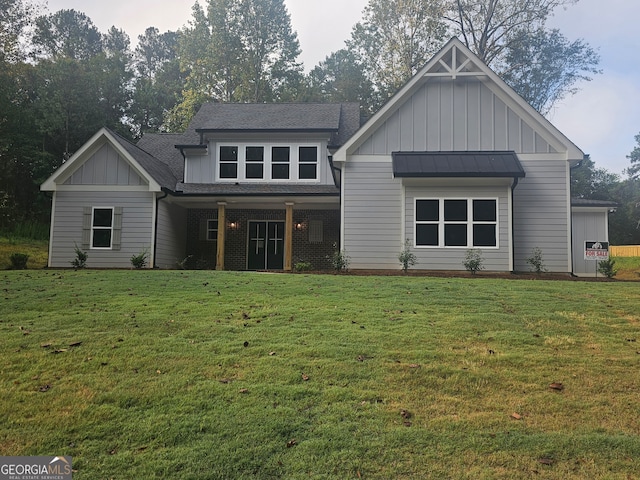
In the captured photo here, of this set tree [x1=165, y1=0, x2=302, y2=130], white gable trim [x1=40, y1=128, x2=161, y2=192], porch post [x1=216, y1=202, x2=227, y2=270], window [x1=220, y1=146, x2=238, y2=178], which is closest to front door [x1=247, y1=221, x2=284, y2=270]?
porch post [x1=216, y1=202, x2=227, y2=270]

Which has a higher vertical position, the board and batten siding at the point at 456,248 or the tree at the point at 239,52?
the tree at the point at 239,52

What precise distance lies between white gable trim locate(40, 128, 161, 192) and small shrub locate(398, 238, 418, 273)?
8.31 meters

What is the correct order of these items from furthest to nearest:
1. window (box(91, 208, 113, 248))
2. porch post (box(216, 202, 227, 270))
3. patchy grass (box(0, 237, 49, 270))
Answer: patchy grass (box(0, 237, 49, 270)), porch post (box(216, 202, 227, 270)), window (box(91, 208, 113, 248))

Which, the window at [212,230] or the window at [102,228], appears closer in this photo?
the window at [102,228]

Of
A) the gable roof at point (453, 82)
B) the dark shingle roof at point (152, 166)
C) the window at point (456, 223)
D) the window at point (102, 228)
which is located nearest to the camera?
the window at point (456, 223)

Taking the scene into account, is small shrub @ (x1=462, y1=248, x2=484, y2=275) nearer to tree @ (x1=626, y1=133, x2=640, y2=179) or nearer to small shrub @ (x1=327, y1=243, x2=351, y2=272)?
small shrub @ (x1=327, y1=243, x2=351, y2=272)

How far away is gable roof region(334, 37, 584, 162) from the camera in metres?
14.0

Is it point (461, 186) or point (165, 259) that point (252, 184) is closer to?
point (165, 259)

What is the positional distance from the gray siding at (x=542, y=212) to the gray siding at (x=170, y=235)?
Answer: 1169 cm

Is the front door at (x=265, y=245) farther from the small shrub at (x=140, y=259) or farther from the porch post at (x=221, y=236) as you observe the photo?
the small shrub at (x=140, y=259)

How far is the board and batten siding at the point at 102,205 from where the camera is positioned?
15.7 metres

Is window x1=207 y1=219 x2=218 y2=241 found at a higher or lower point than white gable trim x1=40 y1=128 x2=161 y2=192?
lower

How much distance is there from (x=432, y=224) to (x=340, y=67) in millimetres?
25992

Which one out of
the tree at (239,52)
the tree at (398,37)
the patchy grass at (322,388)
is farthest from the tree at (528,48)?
the patchy grass at (322,388)
